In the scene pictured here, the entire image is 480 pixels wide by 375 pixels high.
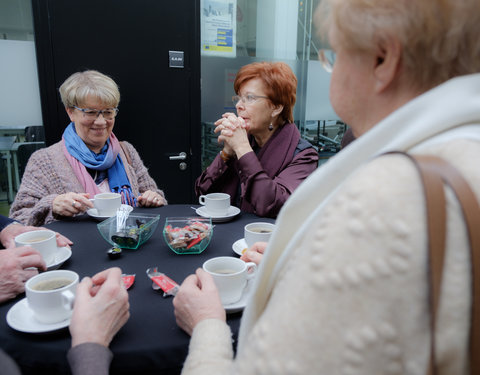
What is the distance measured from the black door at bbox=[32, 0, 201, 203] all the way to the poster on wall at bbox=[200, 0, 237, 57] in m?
0.14

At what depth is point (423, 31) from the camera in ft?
1.75

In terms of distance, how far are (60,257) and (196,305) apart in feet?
2.22

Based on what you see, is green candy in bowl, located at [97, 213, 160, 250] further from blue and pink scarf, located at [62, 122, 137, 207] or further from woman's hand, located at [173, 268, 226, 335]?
blue and pink scarf, located at [62, 122, 137, 207]

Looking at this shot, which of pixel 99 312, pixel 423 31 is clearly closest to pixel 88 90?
pixel 99 312

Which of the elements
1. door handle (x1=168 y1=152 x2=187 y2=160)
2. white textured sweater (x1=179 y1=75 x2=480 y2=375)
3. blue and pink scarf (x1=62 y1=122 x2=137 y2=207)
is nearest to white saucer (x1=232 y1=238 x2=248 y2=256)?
white textured sweater (x1=179 y1=75 x2=480 y2=375)

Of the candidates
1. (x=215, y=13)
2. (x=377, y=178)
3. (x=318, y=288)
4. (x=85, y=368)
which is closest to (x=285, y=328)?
(x=318, y=288)

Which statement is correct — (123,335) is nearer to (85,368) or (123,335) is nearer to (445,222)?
(85,368)

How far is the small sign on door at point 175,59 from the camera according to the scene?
11.2 ft

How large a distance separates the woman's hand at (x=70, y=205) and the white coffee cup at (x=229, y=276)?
976mm

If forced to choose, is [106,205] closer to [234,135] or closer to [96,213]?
[96,213]

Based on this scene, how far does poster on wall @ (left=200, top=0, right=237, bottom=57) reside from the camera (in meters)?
3.56

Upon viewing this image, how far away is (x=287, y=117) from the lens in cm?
254

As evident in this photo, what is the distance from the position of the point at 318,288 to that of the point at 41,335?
2.64 feet

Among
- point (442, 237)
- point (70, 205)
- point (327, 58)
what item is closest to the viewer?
point (442, 237)
